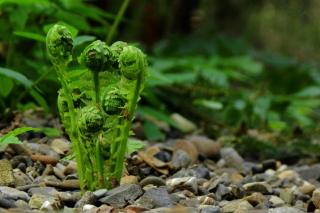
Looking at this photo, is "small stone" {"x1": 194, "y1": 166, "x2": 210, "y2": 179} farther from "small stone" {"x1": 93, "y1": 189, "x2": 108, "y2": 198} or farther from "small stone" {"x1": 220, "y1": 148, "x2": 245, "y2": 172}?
"small stone" {"x1": 93, "y1": 189, "x2": 108, "y2": 198}

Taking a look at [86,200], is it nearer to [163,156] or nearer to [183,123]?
[163,156]

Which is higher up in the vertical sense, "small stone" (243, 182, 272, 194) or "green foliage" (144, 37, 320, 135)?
"small stone" (243, 182, 272, 194)

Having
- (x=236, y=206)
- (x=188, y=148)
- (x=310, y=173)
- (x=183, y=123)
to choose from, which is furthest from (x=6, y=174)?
(x=183, y=123)

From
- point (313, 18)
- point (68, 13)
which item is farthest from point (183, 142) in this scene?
point (313, 18)

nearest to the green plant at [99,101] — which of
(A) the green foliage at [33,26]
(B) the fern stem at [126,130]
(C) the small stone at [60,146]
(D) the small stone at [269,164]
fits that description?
(B) the fern stem at [126,130]

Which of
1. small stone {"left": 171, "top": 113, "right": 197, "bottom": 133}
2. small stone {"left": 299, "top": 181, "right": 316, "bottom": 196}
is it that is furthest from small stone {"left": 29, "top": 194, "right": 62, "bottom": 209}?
small stone {"left": 171, "top": 113, "right": 197, "bottom": 133}

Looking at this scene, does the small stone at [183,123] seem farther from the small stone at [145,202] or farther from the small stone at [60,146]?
the small stone at [145,202]
